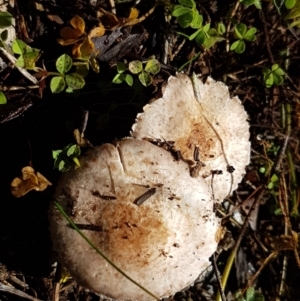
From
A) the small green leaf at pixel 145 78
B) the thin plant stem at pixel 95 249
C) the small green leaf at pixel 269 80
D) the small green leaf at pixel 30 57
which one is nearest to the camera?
the thin plant stem at pixel 95 249

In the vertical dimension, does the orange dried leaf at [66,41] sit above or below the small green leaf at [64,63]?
above

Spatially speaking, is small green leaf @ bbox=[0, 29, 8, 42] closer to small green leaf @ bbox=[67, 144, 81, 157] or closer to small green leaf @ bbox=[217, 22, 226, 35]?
small green leaf @ bbox=[67, 144, 81, 157]

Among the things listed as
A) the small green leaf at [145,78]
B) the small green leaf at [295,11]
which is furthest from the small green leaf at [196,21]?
the small green leaf at [295,11]

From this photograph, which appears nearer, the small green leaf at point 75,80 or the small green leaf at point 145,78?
the small green leaf at point 75,80

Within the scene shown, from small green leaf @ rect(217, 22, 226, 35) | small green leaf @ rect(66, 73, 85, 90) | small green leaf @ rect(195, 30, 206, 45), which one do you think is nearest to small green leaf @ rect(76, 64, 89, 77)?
small green leaf @ rect(66, 73, 85, 90)

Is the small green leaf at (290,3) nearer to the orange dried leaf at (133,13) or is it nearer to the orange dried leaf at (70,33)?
the orange dried leaf at (133,13)

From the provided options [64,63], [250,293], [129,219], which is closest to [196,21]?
[64,63]

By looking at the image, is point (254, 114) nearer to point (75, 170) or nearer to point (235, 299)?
point (235, 299)
